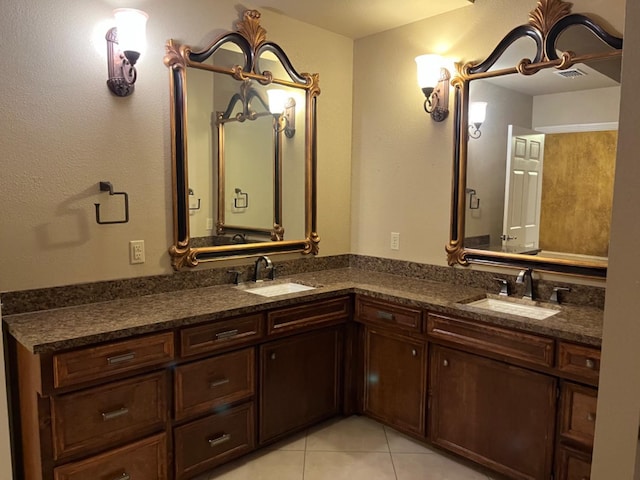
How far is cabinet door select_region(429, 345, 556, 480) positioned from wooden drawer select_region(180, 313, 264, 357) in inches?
37.0

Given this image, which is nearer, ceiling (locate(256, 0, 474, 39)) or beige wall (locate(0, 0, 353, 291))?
beige wall (locate(0, 0, 353, 291))

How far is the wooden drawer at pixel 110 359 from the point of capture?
1.84 metres

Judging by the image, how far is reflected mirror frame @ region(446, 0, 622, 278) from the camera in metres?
2.36

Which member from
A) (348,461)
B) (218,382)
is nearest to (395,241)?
(348,461)

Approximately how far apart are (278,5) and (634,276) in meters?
2.50

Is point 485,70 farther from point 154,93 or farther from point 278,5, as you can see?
point 154,93

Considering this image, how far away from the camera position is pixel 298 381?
2713mm

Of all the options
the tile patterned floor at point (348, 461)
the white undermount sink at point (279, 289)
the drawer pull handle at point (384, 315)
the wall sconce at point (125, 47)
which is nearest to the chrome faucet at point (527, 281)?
the drawer pull handle at point (384, 315)

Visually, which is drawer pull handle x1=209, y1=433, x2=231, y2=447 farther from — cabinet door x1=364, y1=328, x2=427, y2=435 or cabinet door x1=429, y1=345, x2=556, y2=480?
cabinet door x1=429, y1=345, x2=556, y2=480

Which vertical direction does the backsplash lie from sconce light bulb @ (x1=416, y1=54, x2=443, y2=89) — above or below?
below

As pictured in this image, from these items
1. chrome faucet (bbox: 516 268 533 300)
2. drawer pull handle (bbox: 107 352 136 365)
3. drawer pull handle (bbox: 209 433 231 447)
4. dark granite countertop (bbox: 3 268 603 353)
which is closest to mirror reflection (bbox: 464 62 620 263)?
chrome faucet (bbox: 516 268 533 300)

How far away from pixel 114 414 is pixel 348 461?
4.02 ft

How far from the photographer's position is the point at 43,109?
215 centimetres

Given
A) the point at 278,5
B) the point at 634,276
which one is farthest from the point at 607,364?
the point at 278,5
